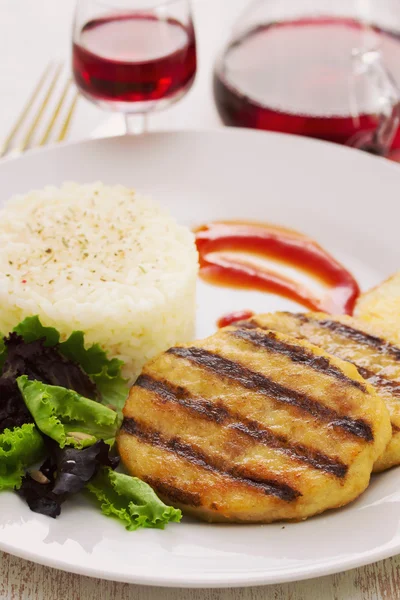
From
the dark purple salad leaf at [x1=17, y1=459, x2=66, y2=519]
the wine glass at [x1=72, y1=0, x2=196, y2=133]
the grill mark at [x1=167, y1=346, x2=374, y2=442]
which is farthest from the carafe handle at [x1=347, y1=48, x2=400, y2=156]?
the dark purple salad leaf at [x1=17, y1=459, x2=66, y2=519]

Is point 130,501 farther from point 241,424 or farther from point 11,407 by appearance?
point 11,407

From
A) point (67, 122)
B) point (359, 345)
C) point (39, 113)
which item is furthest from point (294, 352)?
point (39, 113)

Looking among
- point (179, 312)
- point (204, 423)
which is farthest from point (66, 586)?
point (179, 312)

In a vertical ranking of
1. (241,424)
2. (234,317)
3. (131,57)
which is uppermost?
(131,57)

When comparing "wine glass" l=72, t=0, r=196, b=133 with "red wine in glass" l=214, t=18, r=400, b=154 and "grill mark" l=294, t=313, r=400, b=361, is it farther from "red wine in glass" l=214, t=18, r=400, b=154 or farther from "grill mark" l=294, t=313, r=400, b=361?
"grill mark" l=294, t=313, r=400, b=361

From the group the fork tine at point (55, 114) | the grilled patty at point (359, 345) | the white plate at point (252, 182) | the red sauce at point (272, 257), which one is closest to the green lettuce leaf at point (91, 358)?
the grilled patty at point (359, 345)
